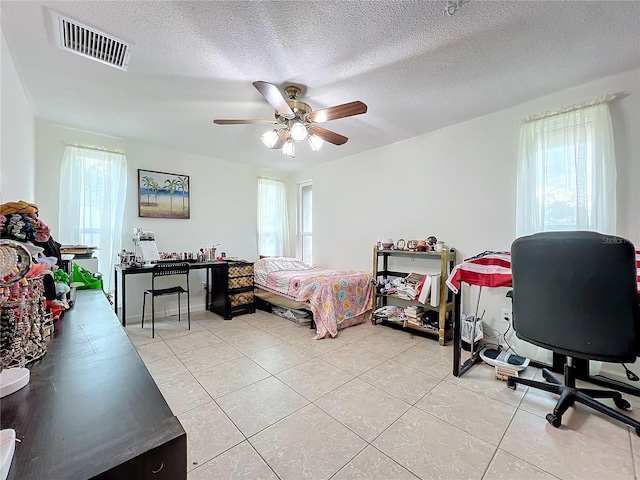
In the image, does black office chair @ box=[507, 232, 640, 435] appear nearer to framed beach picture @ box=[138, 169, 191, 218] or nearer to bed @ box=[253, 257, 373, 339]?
bed @ box=[253, 257, 373, 339]

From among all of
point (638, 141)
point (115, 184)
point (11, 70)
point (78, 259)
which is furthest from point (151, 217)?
point (638, 141)

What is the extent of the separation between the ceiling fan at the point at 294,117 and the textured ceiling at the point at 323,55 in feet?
0.53

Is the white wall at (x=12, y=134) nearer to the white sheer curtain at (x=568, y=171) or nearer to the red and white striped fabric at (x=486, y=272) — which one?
the red and white striped fabric at (x=486, y=272)

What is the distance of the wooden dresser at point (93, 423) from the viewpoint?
20.1 inches

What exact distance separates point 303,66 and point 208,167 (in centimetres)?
278

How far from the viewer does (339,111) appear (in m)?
2.10

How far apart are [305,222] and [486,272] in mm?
3511

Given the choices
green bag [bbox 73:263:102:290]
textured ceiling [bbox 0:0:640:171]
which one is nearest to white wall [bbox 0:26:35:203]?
textured ceiling [bbox 0:0:640:171]

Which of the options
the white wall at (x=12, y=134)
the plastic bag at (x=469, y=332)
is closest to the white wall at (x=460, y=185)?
the plastic bag at (x=469, y=332)

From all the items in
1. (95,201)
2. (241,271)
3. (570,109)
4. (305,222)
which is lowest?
(241,271)

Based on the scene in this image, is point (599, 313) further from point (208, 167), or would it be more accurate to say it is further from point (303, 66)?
point (208, 167)

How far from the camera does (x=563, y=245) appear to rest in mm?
1553

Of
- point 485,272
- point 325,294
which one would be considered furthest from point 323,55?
point 325,294

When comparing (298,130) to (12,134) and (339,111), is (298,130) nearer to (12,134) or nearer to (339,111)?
(339,111)
